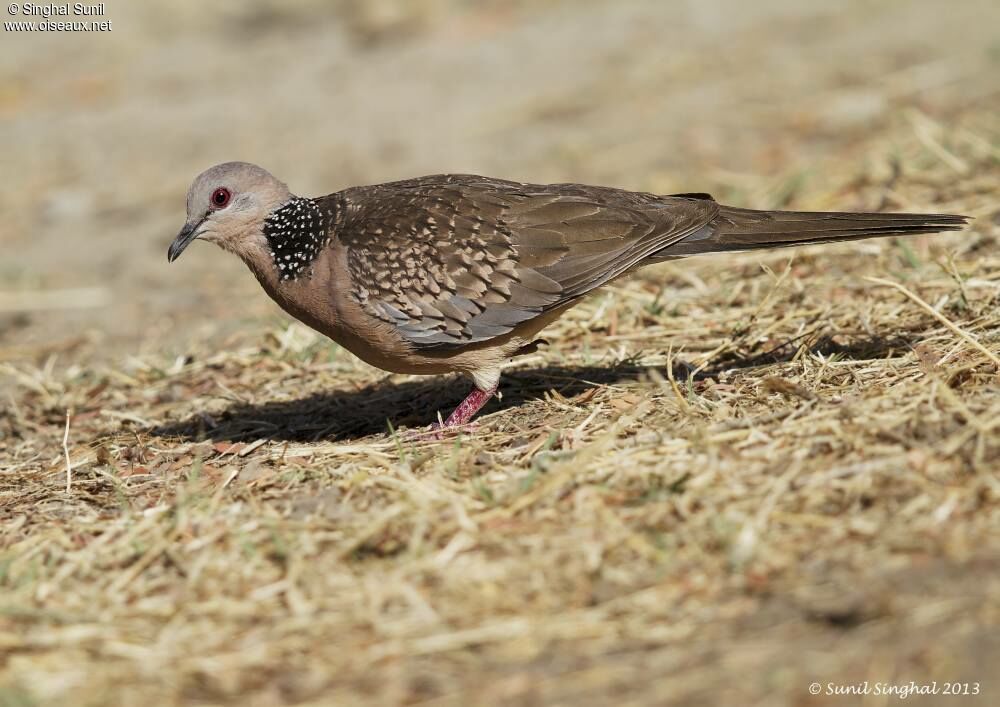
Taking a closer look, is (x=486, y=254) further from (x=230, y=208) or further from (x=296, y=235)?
(x=230, y=208)

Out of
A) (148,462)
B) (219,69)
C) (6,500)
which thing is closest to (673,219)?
(148,462)

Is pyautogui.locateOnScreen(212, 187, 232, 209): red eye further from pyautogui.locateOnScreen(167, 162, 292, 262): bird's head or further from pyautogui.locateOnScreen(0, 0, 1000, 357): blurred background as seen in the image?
pyautogui.locateOnScreen(0, 0, 1000, 357): blurred background

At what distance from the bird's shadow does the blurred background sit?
174cm

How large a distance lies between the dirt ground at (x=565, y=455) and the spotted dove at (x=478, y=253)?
0.37 m

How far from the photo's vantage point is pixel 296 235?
205 inches

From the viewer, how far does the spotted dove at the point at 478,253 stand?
4.93 m

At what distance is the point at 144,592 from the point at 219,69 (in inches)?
427

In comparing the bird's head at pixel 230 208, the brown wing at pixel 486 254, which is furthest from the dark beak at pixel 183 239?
the brown wing at pixel 486 254

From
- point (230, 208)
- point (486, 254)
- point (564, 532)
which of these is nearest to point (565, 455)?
point (564, 532)

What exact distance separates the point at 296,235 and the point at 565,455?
177 centimetres

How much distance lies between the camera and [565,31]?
13.2 metres

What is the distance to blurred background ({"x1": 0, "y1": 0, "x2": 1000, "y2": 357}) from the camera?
28.2 feet

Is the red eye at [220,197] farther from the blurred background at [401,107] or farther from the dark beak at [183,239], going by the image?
the blurred background at [401,107]

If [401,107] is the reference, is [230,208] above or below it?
below
